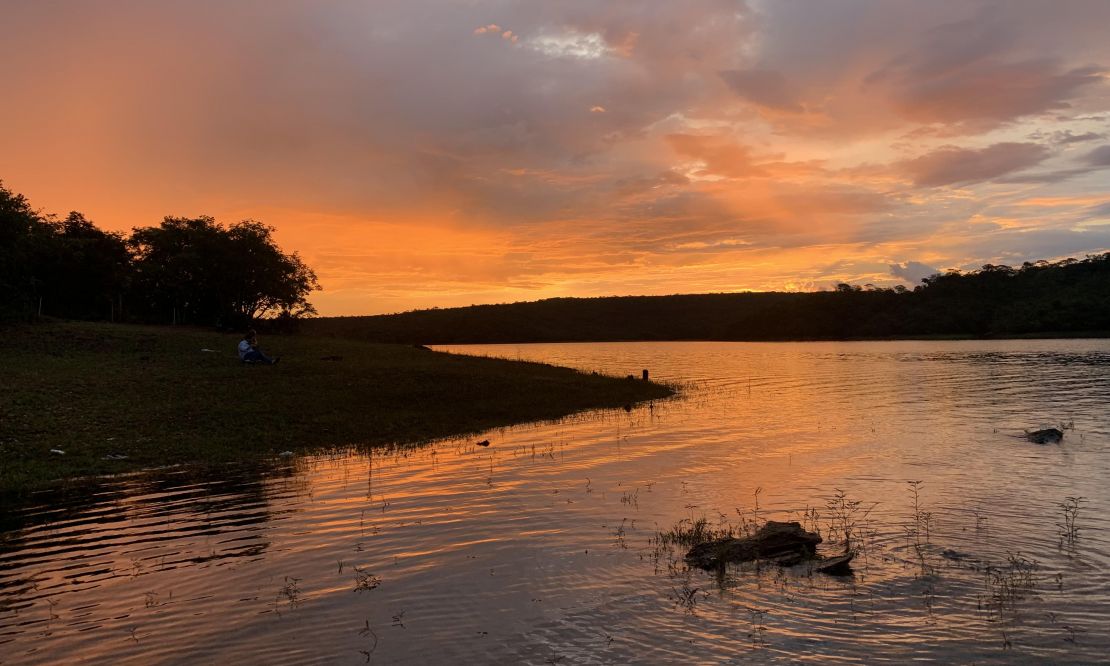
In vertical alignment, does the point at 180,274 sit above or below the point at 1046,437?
above

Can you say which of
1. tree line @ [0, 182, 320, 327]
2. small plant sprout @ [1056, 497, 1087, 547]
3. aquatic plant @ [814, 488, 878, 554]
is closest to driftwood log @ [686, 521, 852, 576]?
aquatic plant @ [814, 488, 878, 554]

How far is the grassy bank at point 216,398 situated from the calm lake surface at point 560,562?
3554 mm

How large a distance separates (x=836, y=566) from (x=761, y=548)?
138 centimetres

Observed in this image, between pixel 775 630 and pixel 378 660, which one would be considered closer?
pixel 378 660

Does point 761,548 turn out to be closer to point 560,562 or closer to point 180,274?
point 560,562

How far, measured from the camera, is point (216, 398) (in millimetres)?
31469

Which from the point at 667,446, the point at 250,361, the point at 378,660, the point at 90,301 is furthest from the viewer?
the point at 90,301

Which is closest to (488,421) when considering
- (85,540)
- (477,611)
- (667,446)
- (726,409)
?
(667,446)

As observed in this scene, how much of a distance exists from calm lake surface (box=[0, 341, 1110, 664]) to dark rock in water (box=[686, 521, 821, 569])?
0.41 metres

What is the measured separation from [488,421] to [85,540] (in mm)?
21558

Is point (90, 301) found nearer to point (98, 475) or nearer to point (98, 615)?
point (98, 475)

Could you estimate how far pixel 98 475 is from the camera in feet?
68.9

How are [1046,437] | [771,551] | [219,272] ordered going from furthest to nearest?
[219,272]
[1046,437]
[771,551]

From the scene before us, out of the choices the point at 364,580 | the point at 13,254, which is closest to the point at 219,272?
the point at 13,254
